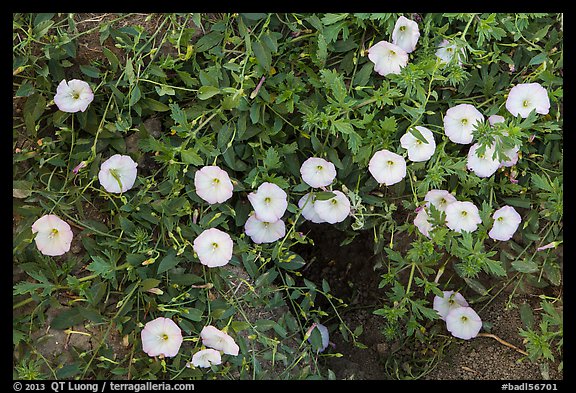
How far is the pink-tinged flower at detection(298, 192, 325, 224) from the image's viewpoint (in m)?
2.31

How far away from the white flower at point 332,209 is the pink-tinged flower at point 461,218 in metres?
0.38

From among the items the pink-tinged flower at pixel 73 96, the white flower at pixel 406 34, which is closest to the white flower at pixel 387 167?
the white flower at pixel 406 34

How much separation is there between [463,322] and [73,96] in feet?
5.61

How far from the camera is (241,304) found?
2.35 m

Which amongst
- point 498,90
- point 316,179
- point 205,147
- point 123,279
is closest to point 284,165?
point 316,179

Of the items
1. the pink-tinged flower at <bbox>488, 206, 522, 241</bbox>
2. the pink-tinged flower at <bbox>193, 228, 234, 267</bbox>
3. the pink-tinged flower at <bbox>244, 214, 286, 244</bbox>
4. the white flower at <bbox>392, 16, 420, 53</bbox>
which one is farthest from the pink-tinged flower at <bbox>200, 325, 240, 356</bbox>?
the white flower at <bbox>392, 16, 420, 53</bbox>

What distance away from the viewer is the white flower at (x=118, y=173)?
7.24 ft

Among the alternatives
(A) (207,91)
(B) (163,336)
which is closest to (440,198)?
(A) (207,91)

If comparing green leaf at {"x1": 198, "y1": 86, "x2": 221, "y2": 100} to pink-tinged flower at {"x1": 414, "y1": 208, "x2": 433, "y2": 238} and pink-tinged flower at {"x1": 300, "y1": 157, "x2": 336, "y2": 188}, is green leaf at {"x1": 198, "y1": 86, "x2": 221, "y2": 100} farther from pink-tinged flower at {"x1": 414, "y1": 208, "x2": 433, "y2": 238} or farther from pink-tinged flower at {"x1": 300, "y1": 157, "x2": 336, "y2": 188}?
pink-tinged flower at {"x1": 414, "y1": 208, "x2": 433, "y2": 238}

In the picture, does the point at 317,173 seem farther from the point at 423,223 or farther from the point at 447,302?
the point at 447,302

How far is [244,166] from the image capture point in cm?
232

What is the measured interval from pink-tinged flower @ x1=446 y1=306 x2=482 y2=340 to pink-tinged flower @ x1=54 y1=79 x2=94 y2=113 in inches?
62.8

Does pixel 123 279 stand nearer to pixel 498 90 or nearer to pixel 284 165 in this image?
pixel 284 165

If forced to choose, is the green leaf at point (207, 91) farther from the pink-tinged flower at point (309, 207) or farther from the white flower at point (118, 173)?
the pink-tinged flower at point (309, 207)
